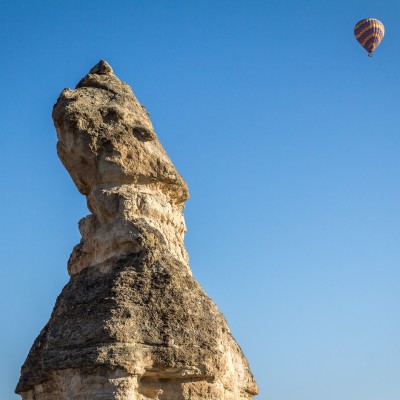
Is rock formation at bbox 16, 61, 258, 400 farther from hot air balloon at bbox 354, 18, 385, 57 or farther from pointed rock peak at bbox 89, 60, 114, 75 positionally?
hot air balloon at bbox 354, 18, 385, 57

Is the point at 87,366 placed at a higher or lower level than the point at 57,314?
lower

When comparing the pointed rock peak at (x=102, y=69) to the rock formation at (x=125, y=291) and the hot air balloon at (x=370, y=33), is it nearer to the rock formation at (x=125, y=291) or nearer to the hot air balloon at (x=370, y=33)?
the rock formation at (x=125, y=291)

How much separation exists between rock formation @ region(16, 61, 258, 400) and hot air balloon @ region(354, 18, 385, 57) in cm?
3497

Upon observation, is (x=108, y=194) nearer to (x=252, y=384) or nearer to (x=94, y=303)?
(x=94, y=303)

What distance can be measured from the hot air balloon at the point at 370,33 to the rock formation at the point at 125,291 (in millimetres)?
34967

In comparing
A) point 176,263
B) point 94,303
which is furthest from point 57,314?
point 176,263

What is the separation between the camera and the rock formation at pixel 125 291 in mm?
11656

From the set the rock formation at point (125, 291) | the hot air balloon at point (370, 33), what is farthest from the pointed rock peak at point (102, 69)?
the hot air balloon at point (370, 33)

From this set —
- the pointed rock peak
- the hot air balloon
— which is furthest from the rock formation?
the hot air balloon

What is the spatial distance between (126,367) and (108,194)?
134 inches

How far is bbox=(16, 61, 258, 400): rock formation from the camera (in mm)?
11656

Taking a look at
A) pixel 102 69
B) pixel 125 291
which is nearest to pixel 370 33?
pixel 102 69

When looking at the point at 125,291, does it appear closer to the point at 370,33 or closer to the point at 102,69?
→ the point at 102,69

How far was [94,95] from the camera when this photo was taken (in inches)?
592
